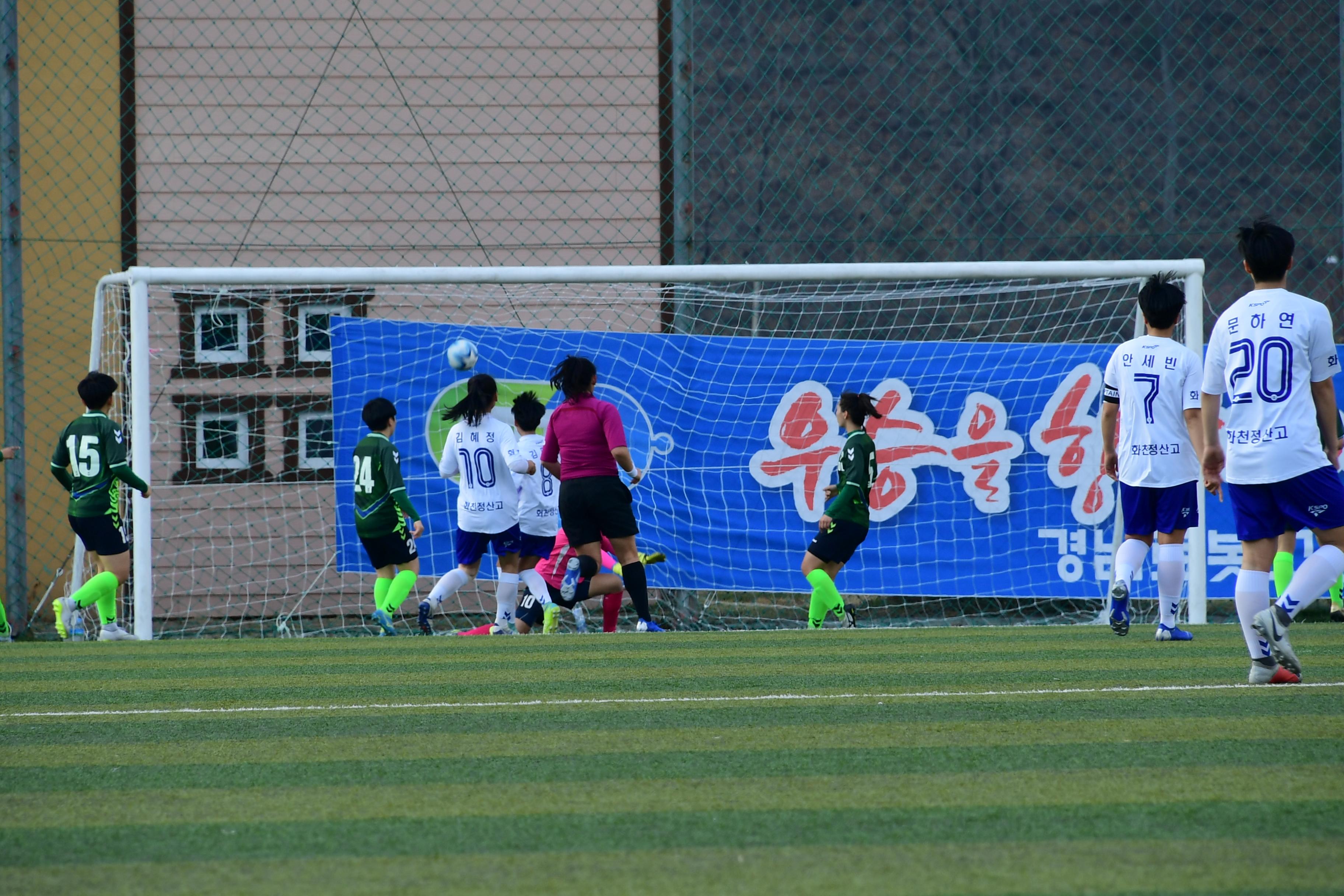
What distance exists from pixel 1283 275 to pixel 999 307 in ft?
21.6

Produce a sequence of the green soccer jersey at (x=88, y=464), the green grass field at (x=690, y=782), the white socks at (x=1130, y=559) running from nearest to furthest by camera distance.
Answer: the green grass field at (x=690, y=782)
the white socks at (x=1130, y=559)
the green soccer jersey at (x=88, y=464)

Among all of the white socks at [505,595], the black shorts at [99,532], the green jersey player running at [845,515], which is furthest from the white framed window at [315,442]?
the green jersey player running at [845,515]

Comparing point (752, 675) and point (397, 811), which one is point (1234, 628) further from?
point (397, 811)

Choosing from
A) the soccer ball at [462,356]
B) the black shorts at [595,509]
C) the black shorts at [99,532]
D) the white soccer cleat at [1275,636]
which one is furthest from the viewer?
the soccer ball at [462,356]

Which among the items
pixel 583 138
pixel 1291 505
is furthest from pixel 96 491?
pixel 1291 505

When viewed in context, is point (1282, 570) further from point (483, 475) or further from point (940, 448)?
point (483, 475)

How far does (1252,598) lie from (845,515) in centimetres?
451

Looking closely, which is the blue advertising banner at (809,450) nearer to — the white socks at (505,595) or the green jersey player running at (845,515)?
the green jersey player running at (845,515)

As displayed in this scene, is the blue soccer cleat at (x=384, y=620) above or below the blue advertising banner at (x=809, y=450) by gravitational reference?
below

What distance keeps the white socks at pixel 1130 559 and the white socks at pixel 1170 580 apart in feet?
0.13

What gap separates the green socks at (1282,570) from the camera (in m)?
8.71

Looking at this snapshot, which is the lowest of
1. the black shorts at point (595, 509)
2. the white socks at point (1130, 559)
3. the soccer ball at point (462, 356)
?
the white socks at point (1130, 559)

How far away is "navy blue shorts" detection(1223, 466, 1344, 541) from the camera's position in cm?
474

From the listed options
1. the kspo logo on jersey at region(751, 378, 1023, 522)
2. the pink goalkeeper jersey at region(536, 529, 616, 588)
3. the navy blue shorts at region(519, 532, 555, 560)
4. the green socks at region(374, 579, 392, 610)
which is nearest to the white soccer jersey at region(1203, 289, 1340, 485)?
the pink goalkeeper jersey at region(536, 529, 616, 588)
